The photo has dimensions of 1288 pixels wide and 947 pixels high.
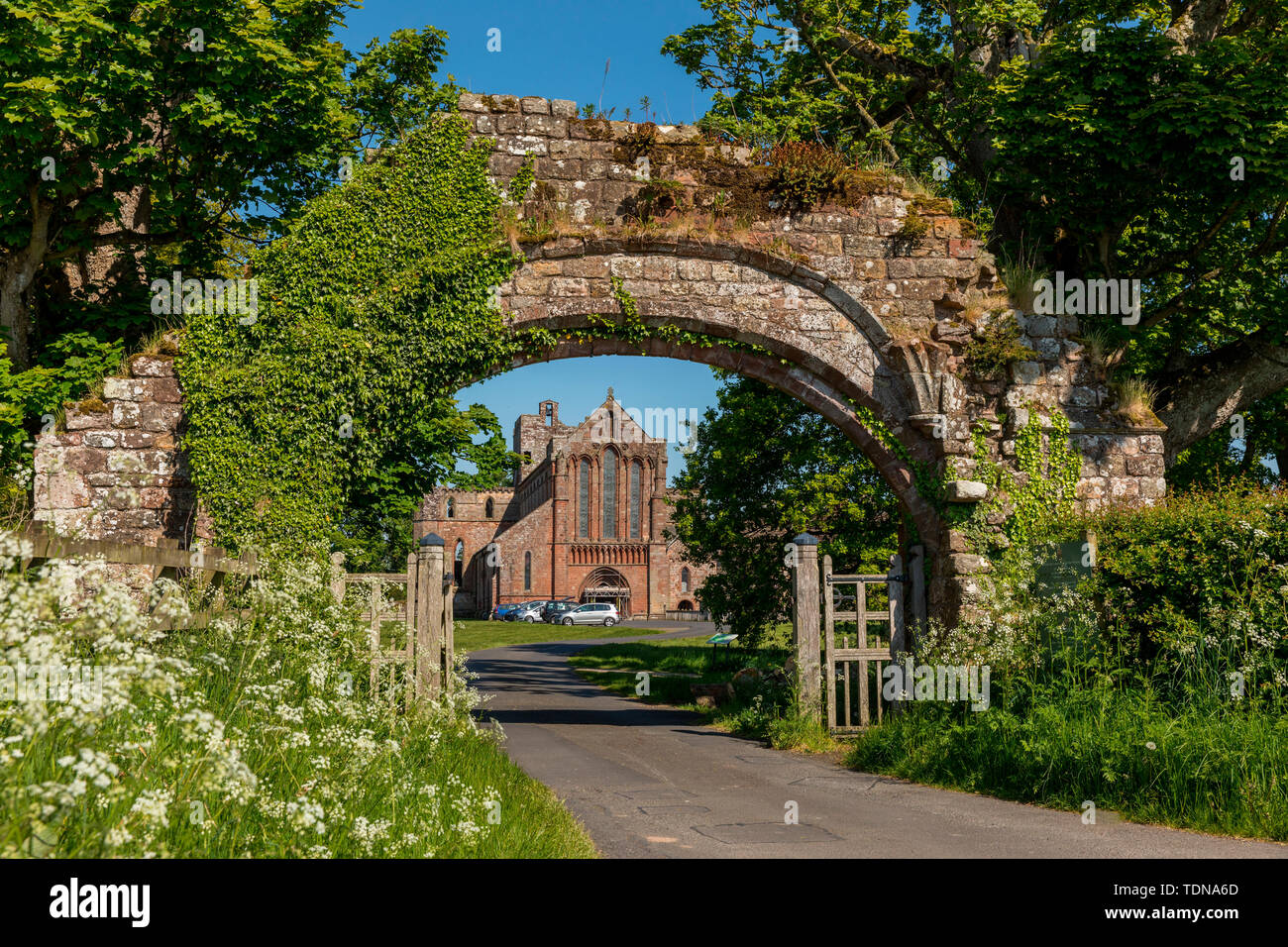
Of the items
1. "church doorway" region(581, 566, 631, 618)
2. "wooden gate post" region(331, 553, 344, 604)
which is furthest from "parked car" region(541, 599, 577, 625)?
"wooden gate post" region(331, 553, 344, 604)

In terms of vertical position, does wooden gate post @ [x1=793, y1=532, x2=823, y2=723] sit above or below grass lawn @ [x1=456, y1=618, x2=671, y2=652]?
above

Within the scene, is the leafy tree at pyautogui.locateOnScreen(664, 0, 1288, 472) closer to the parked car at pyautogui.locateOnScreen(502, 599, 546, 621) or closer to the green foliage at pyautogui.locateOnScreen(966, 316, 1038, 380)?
the green foliage at pyautogui.locateOnScreen(966, 316, 1038, 380)

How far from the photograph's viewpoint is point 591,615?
5516 centimetres

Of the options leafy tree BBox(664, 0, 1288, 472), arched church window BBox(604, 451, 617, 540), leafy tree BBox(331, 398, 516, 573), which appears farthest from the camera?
arched church window BBox(604, 451, 617, 540)

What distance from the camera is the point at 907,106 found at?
1862cm

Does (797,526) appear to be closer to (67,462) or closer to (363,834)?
(67,462)

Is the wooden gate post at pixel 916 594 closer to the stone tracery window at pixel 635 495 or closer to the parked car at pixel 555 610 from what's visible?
the parked car at pixel 555 610

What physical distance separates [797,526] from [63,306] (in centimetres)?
1189

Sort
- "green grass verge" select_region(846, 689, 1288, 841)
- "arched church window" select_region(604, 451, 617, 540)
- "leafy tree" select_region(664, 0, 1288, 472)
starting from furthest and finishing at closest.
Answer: "arched church window" select_region(604, 451, 617, 540), "leafy tree" select_region(664, 0, 1288, 472), "green grass verge" select_region(846, 689, 1288, 841)

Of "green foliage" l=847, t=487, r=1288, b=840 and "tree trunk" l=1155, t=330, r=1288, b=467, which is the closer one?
"green foliage" l=847, t=487, r=1288, b=840

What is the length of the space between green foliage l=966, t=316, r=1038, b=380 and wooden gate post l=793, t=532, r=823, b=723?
304cm

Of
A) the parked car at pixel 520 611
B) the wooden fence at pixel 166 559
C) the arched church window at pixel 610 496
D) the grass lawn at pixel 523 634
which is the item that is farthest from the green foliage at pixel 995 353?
the arched church window at pixel 610 496

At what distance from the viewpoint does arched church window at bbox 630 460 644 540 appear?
216 feet

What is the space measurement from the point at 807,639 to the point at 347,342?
6.18 metres
